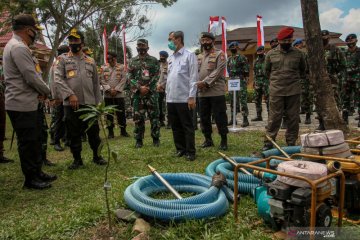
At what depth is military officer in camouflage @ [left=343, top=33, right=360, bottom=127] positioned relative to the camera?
841cm

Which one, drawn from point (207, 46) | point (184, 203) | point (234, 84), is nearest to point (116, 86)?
point (234, 84)

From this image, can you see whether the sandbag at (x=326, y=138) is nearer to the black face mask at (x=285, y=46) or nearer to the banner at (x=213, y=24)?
the black face mask at (x=285, y=46)

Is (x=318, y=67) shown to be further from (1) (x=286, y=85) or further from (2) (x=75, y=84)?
(2) (x=75, y=84)

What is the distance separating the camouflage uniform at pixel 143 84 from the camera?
652 centimetres

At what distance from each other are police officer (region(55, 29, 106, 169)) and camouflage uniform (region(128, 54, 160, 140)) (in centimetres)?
137

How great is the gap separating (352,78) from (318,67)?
10.4ft

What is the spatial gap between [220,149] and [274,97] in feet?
4.32

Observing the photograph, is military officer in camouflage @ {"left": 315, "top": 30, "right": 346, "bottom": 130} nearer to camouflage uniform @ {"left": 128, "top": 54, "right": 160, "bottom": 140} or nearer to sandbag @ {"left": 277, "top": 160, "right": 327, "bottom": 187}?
camouflage uniform @ {"left": 128, "top": 54, "right": 160, "bottom": 140}

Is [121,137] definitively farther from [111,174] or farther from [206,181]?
[206,181]

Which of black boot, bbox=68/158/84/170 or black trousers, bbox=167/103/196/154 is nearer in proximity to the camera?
black boot, bbox=68/158/84/170

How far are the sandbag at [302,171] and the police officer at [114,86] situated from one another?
621 cm

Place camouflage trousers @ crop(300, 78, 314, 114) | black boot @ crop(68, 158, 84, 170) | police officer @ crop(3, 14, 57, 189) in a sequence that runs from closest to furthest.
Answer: police officer @ crop(3, 14, 57, 189) → black boot @ crop(68, 158, 84, 170) → camouflage trousers @ crop(300, 78, 314, 114)

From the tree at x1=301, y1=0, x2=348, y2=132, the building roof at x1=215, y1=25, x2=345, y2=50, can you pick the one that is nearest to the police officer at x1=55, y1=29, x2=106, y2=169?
the tree at x1=301, y1=0, x2=348, y2=132

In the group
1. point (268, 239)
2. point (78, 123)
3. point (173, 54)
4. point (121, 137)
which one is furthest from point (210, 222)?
point (121, 137)
